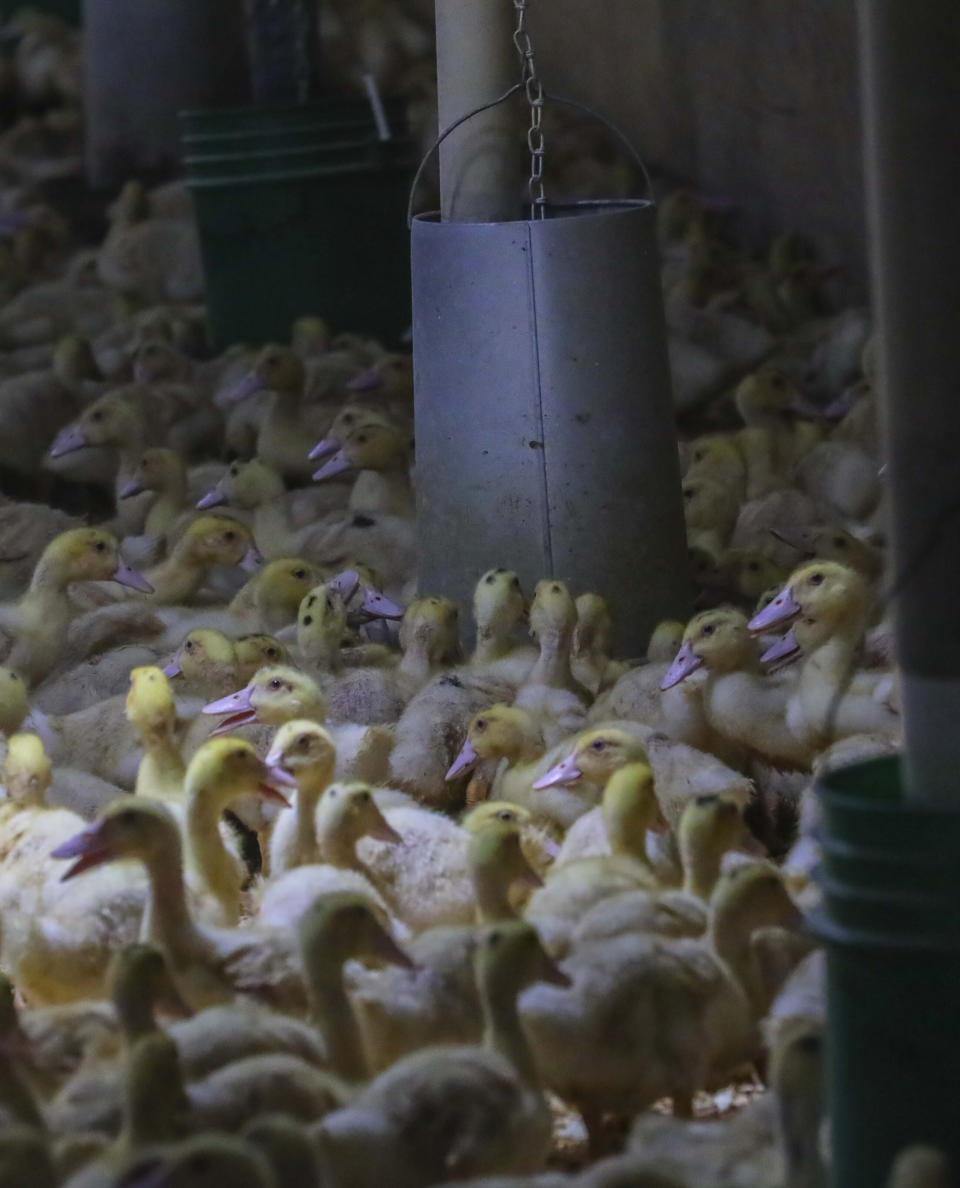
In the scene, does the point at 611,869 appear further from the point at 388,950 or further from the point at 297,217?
the point at 297,217

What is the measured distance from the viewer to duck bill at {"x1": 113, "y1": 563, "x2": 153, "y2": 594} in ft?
25.7

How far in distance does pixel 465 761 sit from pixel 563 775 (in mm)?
446

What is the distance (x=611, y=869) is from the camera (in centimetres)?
538

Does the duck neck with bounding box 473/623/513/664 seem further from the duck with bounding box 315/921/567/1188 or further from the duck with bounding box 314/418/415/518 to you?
the duck with bounding box 315/921/567/1188

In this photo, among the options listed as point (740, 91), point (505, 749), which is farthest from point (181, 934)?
point (740, 91)

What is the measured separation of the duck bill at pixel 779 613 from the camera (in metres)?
6.80

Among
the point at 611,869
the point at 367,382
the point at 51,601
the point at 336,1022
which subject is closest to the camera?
the point at 336,1022

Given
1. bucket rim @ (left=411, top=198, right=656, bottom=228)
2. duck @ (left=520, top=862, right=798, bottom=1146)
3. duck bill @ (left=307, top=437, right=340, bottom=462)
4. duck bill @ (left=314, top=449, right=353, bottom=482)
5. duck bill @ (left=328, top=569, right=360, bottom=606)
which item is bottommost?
duck @ (left=520, top=862, right=798, bottom=1146)

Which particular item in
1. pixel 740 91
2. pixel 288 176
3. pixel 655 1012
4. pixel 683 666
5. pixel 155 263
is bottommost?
pixel 655 1012

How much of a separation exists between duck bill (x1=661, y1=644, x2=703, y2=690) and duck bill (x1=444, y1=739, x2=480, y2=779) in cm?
66

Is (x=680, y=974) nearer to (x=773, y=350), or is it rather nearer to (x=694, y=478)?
(x=694, y=478)

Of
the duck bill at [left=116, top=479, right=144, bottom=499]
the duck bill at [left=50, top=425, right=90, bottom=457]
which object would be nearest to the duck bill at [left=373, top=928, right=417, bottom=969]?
the duck bill at [left=116, top=479, right=144, bottom=499]

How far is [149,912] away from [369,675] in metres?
2.18

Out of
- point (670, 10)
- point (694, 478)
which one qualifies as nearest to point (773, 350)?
point (694, 478)
